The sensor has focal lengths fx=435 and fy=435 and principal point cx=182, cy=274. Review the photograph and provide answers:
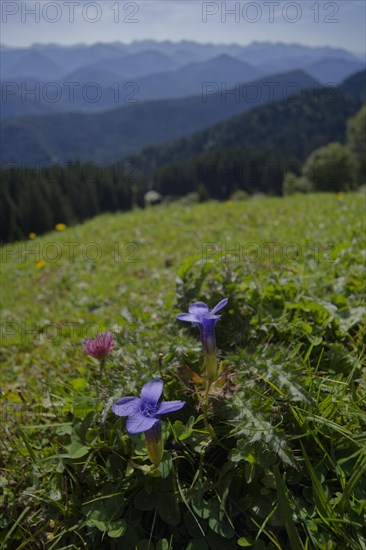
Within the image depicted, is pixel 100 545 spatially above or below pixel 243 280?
below

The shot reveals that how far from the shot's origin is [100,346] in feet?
8.37

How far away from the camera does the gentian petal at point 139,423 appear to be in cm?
A: 158

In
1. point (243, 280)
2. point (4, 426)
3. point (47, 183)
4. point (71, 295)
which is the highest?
point (243, 280)

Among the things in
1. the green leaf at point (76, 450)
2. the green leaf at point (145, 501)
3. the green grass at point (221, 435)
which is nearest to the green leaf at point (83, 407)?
the green grass at point (221, 435)

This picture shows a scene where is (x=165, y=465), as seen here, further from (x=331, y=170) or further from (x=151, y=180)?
(x=151, y=180)

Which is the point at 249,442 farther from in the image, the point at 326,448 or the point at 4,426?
the point at 4,426

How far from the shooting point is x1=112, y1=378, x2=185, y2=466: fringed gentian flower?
5.28 ft

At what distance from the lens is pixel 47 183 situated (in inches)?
2389

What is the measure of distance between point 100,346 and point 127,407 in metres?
0.86

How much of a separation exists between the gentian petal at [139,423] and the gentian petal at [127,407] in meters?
0.04

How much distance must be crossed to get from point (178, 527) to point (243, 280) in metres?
1.68

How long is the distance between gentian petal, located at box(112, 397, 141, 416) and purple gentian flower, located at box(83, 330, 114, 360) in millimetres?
822

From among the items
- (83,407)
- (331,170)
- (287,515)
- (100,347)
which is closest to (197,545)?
(287,515)

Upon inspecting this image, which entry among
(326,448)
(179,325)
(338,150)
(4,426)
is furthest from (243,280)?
(338,150)
